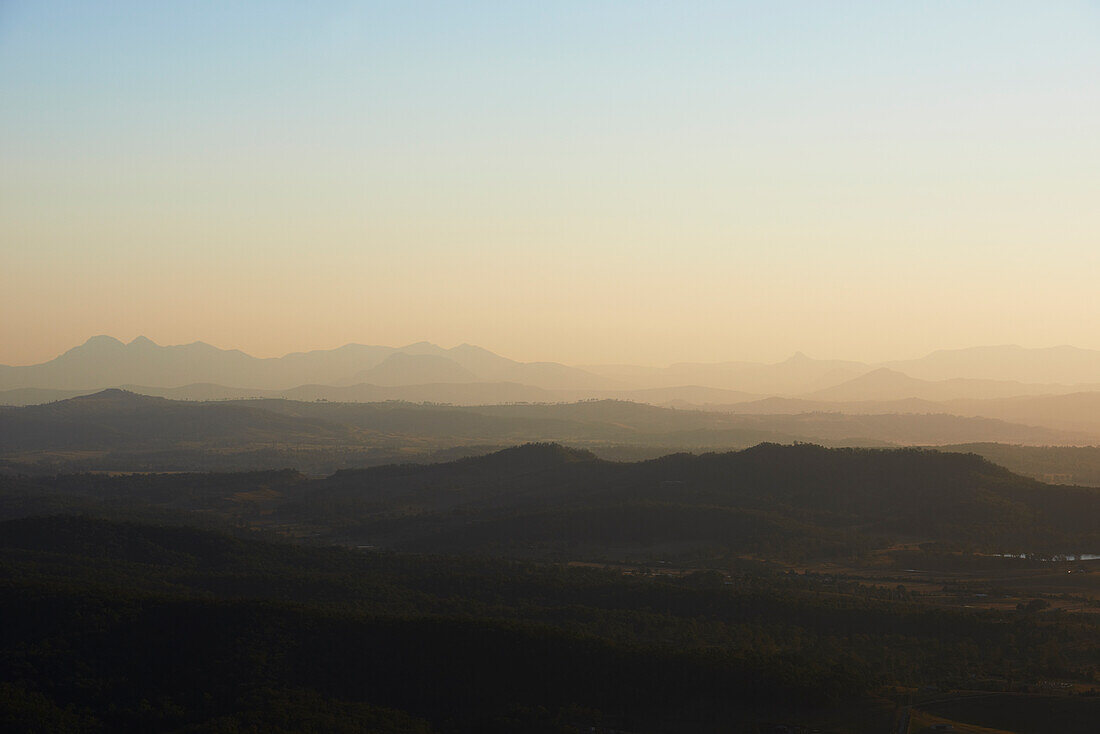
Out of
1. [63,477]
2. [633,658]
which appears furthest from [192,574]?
[63,477]

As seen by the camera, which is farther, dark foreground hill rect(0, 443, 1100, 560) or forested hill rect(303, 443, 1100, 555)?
forested hill rect(303, 443, 1100, 555)

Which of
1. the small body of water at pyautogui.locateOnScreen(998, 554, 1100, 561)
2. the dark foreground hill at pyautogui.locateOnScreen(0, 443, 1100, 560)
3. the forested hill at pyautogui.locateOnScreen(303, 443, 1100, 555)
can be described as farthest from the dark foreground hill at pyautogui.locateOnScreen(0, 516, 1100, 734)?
the forested hill at pyautogui.locateOnScreen(303, 443, 1100, 555)

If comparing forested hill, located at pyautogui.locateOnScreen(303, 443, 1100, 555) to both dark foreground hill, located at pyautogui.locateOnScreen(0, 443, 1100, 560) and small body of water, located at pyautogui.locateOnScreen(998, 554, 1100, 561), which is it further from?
small body of water, located at pyautogui.locateOnScreen(998, 554, 1100, 561)

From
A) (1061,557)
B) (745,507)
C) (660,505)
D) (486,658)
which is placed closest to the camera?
(486,658)

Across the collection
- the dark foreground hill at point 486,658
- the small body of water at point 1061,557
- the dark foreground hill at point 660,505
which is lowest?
the dark foreground hill at point 486,658

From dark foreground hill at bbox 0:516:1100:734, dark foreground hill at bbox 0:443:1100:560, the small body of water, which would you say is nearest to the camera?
dark foreground hill at bbox 0:516:1100:734

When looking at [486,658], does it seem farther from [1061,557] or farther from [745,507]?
[745,507]

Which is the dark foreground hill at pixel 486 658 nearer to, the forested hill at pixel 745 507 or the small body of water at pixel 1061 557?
the small body of water at pixel 1061 557

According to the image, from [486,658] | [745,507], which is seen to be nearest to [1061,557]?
[745,507]

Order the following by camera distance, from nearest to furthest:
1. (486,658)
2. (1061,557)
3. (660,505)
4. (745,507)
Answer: (486,658) → (1061,557) → (660,505) → (745,507)

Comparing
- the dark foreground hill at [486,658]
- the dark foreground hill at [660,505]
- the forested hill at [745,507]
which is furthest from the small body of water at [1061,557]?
the dark foreground hill at [486,658]

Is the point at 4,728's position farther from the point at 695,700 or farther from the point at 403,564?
the point at 403,564
